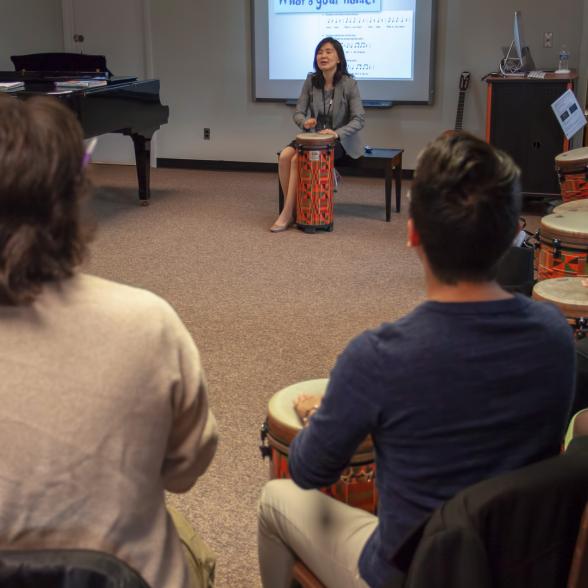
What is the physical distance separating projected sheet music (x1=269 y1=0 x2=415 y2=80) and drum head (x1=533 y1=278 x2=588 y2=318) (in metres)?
4.22

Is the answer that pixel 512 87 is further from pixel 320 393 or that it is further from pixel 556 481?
pixel 556 481

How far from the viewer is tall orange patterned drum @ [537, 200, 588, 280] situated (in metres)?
3.13

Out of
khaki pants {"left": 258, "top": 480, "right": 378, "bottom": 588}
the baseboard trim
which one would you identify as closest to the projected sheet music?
the baseboard trim

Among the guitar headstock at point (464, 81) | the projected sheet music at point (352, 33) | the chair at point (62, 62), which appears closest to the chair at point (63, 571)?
the chair at point (62, 62)

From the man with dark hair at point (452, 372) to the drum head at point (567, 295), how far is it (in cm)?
131

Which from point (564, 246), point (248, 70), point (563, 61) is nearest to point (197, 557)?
point (564, 246)

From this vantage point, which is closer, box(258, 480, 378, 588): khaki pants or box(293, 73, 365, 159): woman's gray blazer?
box(258, 480, 378, 588): khaki pants

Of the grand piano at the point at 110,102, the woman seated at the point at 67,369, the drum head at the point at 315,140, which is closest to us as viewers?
the woman seated at the point at 67,369

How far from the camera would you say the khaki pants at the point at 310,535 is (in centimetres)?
143

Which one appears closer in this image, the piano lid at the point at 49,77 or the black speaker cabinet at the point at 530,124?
the piano lid at the point at 49,77

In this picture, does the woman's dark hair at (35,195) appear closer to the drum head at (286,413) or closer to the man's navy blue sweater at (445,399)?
the man's navy blue sweater at (445,399)

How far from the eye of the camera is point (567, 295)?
2637mm

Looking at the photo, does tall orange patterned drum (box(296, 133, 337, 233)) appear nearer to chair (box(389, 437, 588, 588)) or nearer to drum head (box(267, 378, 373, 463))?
drum head (box(267, 378, 373, 463))

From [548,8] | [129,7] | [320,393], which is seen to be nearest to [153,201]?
[129,7]
